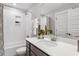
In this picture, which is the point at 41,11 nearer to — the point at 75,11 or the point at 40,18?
the point at 40,18

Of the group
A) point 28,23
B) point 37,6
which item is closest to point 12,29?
point 28,23

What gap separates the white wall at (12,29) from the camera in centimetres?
137

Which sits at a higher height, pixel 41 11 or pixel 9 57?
pixel 41 11

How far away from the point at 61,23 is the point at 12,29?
89 centimetres

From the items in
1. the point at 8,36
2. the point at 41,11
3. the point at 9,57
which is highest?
the point at 41,11

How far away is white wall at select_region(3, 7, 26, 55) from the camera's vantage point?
137 centimetres

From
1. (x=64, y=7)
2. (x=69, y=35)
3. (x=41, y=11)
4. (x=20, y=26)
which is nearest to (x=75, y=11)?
(x=64, y=7)

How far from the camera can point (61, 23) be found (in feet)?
5.07

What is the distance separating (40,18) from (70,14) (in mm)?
577

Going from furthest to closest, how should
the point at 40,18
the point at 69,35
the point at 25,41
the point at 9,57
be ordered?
the point at 40,18 < the point at 25,41 < the point at 69,35 < the point at 9,57

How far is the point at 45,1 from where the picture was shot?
1.32 m

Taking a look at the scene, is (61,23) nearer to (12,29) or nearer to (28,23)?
(28,23)

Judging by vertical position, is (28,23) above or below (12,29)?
above

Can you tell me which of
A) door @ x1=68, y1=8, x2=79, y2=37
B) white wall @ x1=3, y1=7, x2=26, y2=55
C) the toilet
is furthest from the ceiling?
the toilet
